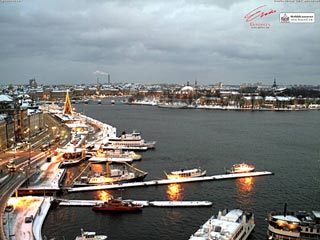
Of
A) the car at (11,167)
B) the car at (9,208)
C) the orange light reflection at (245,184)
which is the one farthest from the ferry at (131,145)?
the car at (9,208)

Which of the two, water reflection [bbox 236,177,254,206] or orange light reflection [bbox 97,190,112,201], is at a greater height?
water reflection [bbox 236,177,254,206]

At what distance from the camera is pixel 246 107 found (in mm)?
52000

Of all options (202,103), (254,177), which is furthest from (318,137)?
(202,103)

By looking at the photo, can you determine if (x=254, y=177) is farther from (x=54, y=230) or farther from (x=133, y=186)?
(x=54, y=230)

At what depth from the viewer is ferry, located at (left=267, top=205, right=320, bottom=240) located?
8.35 meters

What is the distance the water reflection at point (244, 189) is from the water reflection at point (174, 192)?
1917 mm

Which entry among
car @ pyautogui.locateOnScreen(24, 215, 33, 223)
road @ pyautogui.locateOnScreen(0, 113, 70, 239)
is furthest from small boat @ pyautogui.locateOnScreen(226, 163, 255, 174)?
car @ pyautogui.locateOnScreen(24, 215, 33, 223)

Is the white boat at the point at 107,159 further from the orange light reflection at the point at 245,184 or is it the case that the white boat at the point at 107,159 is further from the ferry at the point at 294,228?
the ferry at the point at 294,228

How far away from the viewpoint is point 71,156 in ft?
55.3

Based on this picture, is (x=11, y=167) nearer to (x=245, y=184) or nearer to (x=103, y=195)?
(x=103, y=195)

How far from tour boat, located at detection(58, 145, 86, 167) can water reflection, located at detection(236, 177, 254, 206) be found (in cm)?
724

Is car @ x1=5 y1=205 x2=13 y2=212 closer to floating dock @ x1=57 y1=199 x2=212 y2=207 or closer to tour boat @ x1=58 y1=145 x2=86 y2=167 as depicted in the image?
floating dock @ x1=57 y1=199 x2=212 y2=207

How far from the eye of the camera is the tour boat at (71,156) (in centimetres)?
1612

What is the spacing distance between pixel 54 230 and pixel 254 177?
7.98m
